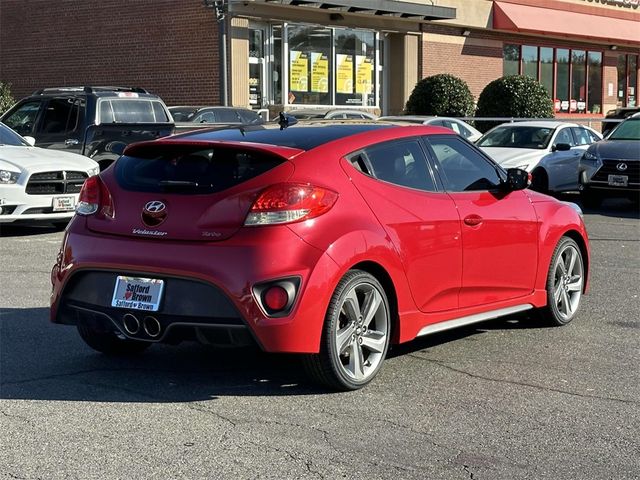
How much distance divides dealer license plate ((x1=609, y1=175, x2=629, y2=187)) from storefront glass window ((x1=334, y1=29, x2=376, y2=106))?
13275 millimetres

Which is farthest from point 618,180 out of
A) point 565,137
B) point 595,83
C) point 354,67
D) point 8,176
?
point 595,83

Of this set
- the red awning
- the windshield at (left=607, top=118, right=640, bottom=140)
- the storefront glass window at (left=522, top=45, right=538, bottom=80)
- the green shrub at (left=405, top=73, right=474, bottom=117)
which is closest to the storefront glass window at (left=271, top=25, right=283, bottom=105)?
the green shrub at (left=405, top=73, right=474, bottom=117)

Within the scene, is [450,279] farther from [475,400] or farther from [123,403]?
[123,403]

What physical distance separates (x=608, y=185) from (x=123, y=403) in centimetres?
1309

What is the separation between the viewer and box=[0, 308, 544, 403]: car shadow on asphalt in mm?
5707

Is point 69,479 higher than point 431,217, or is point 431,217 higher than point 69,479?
point 431,217

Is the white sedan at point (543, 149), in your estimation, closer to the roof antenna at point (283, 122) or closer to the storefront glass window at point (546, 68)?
the roof antenna at point (283, 122)

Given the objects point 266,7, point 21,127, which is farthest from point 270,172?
point 266,7

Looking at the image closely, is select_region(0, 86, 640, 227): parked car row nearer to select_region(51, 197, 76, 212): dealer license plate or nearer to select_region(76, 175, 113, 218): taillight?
select_region(51, 197, 76, 212): dealer license plate

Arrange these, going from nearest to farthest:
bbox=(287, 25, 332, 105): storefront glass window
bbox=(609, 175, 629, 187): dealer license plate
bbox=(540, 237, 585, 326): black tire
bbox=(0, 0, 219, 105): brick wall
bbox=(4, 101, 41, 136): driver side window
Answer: bbox=(540, 237, 585, 326): black tire < bbox=(4, 101, 41, 136): driver side window < bbox=(609, 175, 629, 187): dealer license plate < bbox=(0, 0, 219, 105): brick wall < bbox=(287, 25, 332, 105): storefront glass window

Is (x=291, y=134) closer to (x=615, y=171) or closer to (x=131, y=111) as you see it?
(x=131, y=111)

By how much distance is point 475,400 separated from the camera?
18.6 ft

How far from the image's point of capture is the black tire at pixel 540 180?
699 inches

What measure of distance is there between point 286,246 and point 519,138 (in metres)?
13.9
